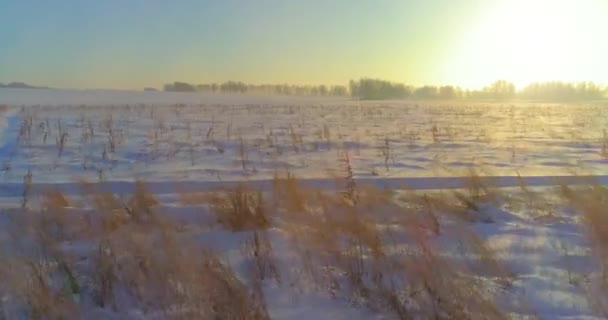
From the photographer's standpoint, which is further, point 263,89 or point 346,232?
point 263,89

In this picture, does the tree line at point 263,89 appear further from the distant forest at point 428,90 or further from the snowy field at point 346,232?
the snowy field at point 346,232

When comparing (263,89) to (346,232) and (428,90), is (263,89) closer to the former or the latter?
(428,90)

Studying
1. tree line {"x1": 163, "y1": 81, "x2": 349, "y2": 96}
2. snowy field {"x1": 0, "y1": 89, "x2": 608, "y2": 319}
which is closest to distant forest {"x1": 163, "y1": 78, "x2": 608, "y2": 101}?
tree line {"x1": 163, "y1": 81, "x2": 349, "y2": 96}

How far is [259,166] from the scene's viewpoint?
988cm

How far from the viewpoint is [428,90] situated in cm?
10338

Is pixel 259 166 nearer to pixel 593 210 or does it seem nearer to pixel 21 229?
pixel 21 229

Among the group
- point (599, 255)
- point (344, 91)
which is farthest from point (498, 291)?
point (344, 91)

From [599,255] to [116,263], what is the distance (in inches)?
164

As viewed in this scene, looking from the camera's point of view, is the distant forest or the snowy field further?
the distant forest

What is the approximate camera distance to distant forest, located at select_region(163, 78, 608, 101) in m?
93.9

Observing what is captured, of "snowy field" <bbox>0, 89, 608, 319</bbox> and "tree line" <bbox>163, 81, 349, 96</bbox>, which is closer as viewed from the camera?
"snowy field" <bbox>0, 89, 608, 319</bbox>

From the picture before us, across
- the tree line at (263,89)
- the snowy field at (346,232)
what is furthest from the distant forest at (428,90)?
the snowy field at (346,232)

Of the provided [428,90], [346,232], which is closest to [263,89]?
[428,90]

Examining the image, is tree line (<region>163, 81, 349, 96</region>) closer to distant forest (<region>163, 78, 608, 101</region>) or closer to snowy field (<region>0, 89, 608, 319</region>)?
distant forest (<region>163, 78, 608, 101</region>)
